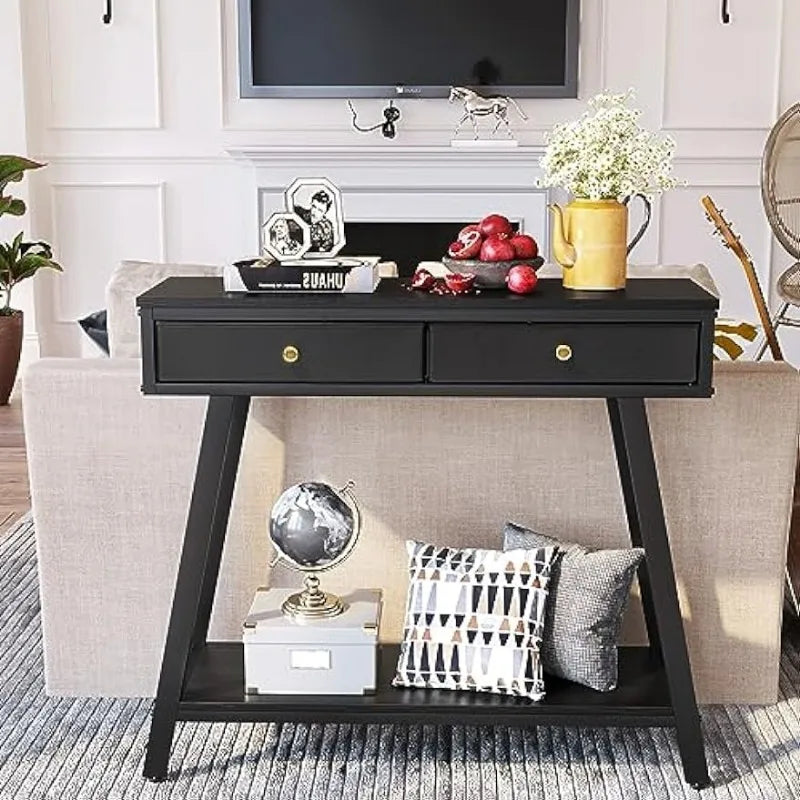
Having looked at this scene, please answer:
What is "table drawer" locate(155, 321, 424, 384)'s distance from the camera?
7.60 ft

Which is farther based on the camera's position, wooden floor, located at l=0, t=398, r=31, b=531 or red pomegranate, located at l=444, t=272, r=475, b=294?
wooden floor, located at l=0, t=398, r=31, b=531

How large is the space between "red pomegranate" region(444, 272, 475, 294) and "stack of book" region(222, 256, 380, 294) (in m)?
0.13

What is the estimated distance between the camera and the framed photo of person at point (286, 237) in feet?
7.98

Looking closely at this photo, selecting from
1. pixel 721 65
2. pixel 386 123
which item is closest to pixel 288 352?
pixel 386 123

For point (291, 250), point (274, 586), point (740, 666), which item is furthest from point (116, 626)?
point (740, 666)

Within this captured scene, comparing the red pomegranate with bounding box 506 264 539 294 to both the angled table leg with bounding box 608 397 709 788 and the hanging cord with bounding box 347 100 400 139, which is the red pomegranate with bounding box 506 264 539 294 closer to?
the angled table leg with bounding box 608 397 709 788

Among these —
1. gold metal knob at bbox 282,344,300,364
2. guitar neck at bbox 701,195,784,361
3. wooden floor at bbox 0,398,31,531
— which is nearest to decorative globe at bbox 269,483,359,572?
gold metal knob at bbox 282,344,300,364

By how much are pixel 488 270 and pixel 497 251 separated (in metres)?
0.04

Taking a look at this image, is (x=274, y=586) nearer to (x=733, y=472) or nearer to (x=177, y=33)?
(x=733, y=472)

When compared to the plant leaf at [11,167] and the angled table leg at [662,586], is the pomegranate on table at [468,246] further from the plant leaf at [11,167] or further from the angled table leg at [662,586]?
the plant leaf at [11,167]

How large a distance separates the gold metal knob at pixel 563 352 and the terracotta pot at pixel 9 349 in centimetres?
372

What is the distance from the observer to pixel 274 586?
2.79 metres

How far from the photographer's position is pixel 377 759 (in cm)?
257

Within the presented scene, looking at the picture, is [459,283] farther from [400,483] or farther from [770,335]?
[770,335]
